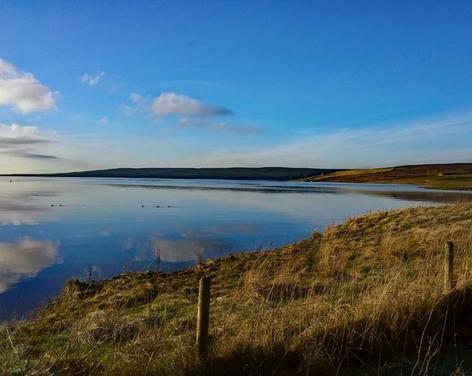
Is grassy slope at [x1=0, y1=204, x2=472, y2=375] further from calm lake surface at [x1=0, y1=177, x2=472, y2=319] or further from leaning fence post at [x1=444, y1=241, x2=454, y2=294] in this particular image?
calm lake surface at [x1=0, y1=177, x2=472, y2=319]

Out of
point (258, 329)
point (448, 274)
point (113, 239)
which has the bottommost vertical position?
point (113, 239)

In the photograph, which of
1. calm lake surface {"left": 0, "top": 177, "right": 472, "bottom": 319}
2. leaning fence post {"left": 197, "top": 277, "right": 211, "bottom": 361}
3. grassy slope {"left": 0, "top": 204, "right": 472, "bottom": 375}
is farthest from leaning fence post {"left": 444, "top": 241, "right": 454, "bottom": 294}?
calm lake surface {"left": 0, "top": 177, "right": 472, "bottom": 319}

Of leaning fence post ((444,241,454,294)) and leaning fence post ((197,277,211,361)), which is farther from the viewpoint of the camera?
leaning fence post ((444,241,454,294))

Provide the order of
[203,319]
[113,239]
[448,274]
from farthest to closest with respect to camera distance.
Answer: [113,239]
[448,274]
[203,319]

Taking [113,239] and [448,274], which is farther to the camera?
[113,239]

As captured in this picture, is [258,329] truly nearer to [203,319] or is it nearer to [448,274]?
[203,319]

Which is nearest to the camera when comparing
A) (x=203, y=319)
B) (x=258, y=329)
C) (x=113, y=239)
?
(x=203, y=319)

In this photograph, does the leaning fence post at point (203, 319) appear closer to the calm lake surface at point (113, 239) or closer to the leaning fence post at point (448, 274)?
the leaning fence post at point (448, 274)

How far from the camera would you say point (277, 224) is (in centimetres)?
3006

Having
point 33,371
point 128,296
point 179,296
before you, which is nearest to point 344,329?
point 33,371

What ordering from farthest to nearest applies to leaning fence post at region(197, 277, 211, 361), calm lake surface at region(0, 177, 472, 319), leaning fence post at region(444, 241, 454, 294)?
calm lake surface at region(0, 177, 472, 319) → leaning fence post at region(444, 241, 454, 294) → leaning fence post at region(197, 277, 211, 361)

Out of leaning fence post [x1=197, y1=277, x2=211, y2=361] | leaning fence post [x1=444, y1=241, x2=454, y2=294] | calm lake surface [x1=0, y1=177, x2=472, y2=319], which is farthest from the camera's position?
calm lake surface [x1=0, y1=177, x2=472, y2=319]

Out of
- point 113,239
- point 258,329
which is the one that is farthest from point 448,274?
point 113,239

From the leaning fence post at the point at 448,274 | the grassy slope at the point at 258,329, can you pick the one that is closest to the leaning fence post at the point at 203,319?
the grassy slope at the point at 258,329
